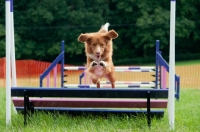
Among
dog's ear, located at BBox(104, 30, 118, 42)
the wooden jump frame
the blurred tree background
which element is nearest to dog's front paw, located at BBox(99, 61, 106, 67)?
dog's ear, located at BBox(104, 30, 118, 42)

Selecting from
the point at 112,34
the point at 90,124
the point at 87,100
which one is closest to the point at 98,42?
the point at 112,34

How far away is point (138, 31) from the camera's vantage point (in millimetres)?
39719

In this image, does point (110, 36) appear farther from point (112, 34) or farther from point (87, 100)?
point (87, 100)

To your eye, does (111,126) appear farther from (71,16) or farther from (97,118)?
(71,16)

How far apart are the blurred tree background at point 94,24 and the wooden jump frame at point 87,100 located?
99.0ft

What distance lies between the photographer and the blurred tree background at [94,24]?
123 feet

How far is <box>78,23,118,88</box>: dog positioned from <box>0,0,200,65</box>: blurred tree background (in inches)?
1142

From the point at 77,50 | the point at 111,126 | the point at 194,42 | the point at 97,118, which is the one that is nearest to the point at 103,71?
the point at 97,118

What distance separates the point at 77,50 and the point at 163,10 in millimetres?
8309

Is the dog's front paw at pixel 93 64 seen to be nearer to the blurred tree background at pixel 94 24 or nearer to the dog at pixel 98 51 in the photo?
the dog at pixel 98 51

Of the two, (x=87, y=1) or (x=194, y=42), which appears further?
(x=194, y=42)

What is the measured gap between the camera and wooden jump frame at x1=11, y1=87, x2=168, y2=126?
16.3 ft

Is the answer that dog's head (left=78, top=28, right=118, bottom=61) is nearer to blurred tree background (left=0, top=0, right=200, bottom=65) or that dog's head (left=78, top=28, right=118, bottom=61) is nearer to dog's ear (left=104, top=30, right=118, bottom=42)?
dog's ear (left=104, top=30, right=118, bottom=42)

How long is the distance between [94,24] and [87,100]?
34005 mm
